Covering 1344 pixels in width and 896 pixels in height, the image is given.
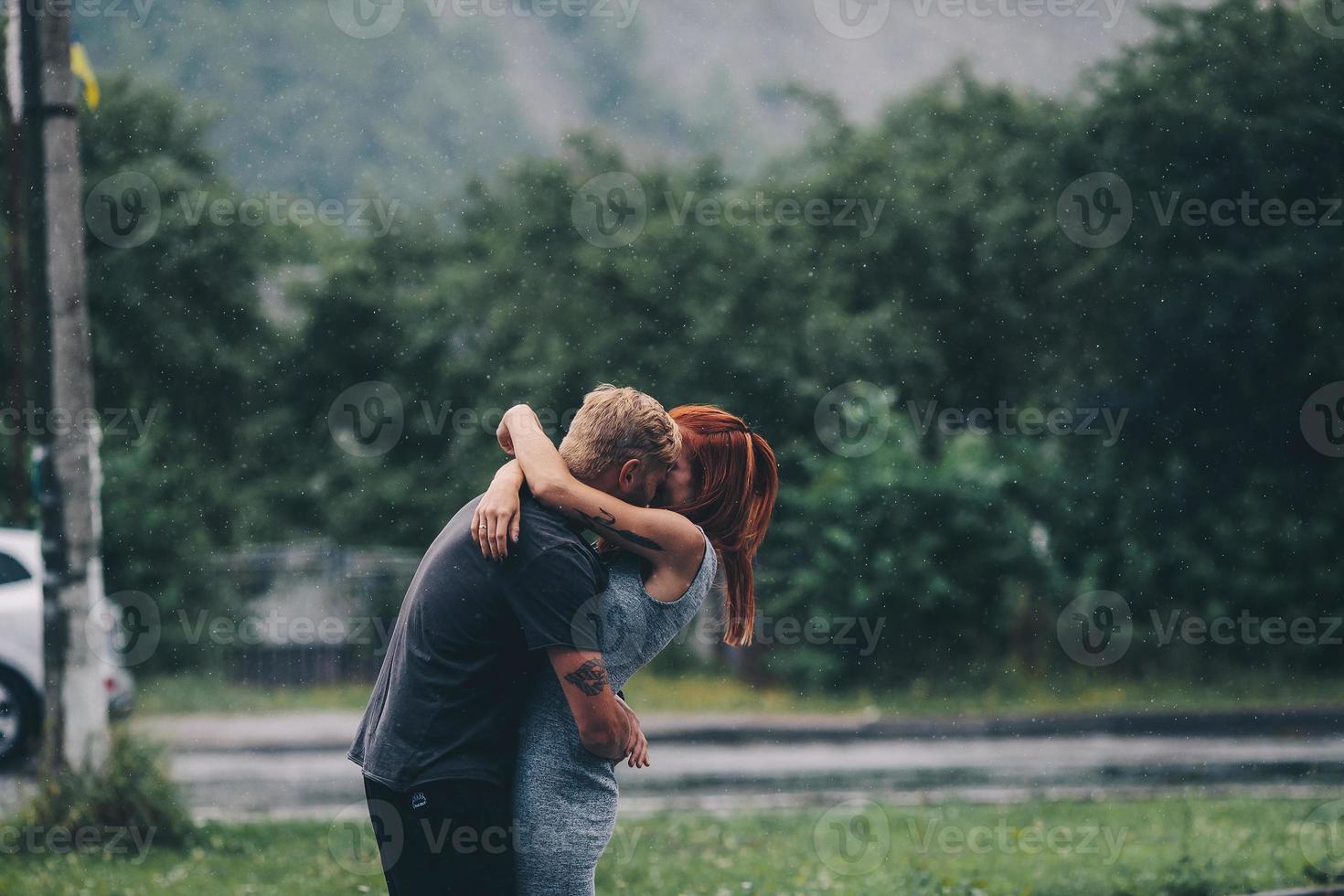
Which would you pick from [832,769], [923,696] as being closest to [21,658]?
[832,769]

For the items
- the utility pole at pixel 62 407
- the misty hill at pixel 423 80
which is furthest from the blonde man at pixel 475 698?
the misty hill at pixel 423 80

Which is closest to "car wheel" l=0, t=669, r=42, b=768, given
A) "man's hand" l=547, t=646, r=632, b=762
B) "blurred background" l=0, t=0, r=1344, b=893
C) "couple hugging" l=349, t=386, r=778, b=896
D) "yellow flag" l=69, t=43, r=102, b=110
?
"blurred background" l=0, t=0, r=1344, b=893

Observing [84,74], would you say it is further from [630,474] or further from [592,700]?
[592,700]

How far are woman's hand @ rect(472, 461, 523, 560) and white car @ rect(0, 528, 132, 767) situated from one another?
8.17 m

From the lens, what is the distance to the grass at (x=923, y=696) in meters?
13.8

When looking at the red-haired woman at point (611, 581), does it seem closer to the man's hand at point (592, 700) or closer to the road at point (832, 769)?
the man's hand at point (592, 700)

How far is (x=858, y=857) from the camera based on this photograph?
6922 millimetres

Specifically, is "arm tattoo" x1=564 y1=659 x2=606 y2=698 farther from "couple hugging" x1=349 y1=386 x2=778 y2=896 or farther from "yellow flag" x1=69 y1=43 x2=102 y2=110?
"yellow flag" x1=69 y1=43 x2=102 y2=110

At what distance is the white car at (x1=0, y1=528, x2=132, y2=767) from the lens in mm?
10320

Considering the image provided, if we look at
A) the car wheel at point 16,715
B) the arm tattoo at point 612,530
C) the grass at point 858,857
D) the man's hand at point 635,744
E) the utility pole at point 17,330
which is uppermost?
the utility pole at point 17,330

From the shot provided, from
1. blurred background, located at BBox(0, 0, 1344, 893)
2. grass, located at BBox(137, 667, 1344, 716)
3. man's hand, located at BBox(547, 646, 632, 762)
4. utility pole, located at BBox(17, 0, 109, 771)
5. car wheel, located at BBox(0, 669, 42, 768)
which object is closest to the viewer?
man's hand, located at BBox(547, 646, 632, 762)

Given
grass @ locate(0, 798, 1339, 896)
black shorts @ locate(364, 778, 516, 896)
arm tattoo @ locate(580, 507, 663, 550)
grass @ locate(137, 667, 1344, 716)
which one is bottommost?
grass @ locate(137, 667, 1344, 716)

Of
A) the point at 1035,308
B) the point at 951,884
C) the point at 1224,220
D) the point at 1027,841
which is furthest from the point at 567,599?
the point at 1035,308

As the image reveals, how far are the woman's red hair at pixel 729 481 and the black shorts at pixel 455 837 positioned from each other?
796 millimetres
